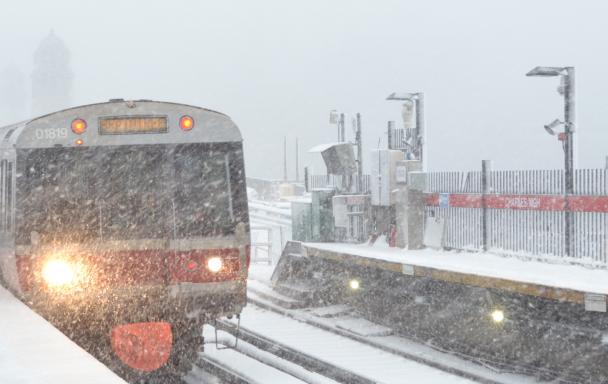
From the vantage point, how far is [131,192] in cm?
862

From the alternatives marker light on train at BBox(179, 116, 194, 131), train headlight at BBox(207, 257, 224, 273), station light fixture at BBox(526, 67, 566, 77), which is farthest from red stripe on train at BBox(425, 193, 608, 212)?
marker light on train at BBox(179, 116, 194, 131)

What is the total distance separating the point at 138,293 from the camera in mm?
8500

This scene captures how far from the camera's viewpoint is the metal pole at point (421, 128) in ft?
57.7

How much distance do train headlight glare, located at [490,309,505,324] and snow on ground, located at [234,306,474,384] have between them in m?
0.92

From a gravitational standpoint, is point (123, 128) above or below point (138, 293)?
above

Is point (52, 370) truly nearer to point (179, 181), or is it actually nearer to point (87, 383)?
point (87, 383)

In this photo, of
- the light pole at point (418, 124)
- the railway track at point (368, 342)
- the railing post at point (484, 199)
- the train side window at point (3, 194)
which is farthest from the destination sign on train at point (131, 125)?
the light pole at point (418, 124)

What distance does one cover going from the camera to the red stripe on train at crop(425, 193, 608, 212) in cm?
1223

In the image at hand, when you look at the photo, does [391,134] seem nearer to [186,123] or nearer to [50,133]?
[186,123]

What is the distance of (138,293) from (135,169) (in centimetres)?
122

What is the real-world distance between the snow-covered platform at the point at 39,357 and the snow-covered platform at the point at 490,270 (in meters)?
4.97

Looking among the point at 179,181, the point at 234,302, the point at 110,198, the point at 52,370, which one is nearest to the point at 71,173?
the point at 110,198

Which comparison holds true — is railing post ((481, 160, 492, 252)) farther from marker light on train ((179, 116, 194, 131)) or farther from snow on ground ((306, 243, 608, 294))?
marker light on train ((179, 116, 194, 131))

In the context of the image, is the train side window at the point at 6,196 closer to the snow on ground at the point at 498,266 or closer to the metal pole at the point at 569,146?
the snow on ground at the point at 498,266
